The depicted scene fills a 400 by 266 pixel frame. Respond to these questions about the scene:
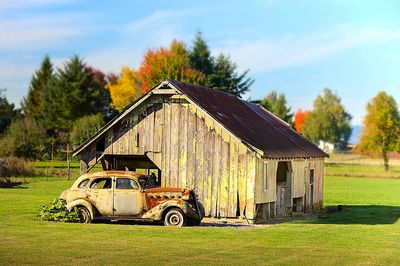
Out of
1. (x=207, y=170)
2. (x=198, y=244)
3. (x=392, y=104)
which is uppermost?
(x=392, y=104)

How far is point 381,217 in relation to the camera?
36594 mm

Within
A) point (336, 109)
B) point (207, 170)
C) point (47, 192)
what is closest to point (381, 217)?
point (207, 170)

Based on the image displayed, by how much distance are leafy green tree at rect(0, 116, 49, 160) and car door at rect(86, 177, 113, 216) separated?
43.3 m

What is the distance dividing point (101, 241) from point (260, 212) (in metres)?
11.7

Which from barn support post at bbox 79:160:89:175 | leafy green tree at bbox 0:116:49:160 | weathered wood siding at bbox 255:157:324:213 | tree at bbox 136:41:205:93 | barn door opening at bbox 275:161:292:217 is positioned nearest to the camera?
weathered wood siding at bbox 255:157:324:213

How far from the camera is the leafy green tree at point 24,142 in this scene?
70.6 metres

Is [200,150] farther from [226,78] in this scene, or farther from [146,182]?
[226,78]

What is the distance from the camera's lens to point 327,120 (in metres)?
164

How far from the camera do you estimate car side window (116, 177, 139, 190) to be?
91.6 ft

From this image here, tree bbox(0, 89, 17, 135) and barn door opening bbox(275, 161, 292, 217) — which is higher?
tree bbox(0, 89, 17, 135)

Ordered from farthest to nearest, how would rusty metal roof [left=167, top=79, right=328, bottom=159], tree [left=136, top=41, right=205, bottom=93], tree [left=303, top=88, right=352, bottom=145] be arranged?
tree [left=303, top=88, right=352, bottom=145], tree [left=136, top=41, right=205, bottom=93], rusty metal roof [left=167, top=79, right=328, bottom=159]

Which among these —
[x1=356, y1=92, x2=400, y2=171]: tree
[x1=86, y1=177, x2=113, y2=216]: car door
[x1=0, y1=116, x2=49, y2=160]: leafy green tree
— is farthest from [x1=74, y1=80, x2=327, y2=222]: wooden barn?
[x1=356, y1=92, x2=400, y2=171]: tree

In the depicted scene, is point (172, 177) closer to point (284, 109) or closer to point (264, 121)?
point (264, 121)

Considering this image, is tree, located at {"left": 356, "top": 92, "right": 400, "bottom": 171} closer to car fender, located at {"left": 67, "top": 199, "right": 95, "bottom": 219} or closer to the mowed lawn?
the mowed lawn
